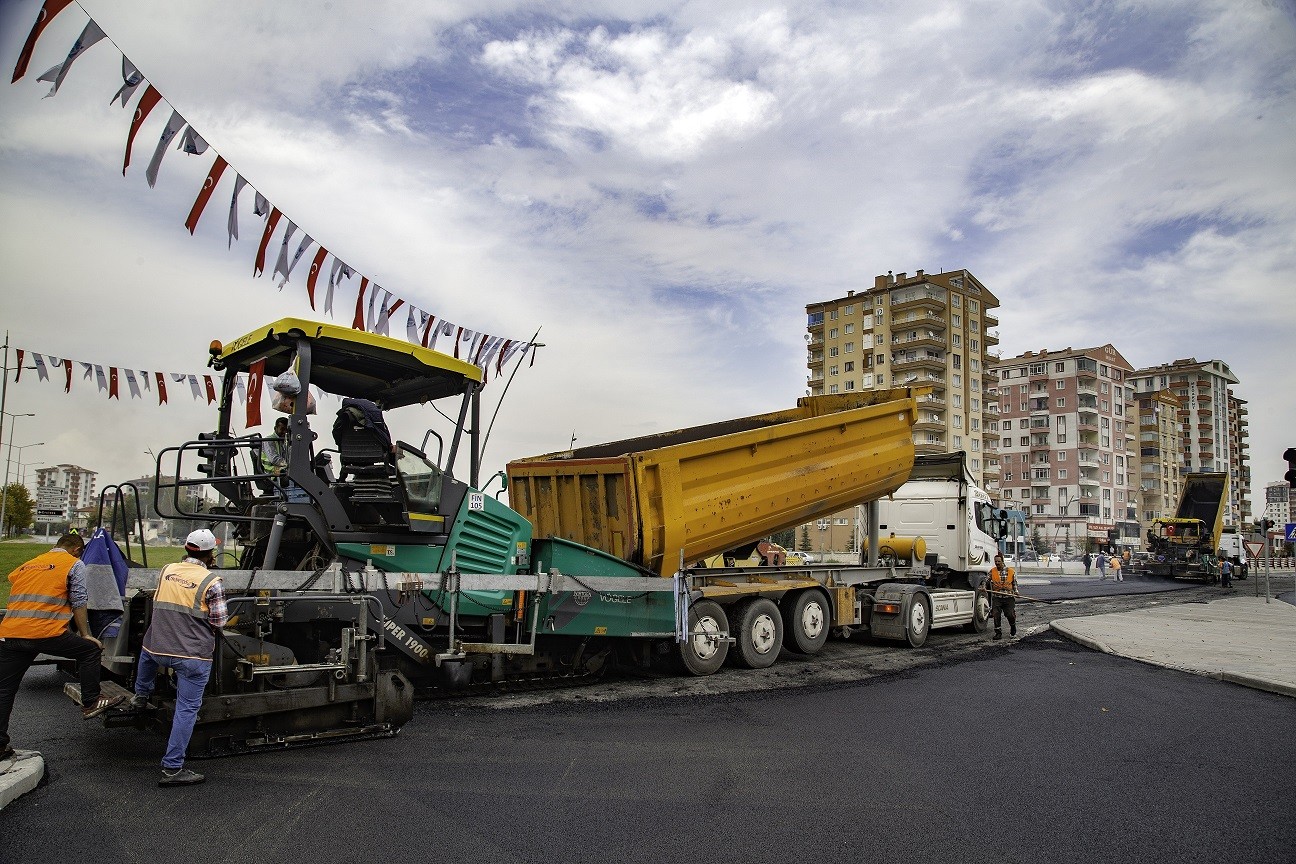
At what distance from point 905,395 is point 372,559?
24.4 ft

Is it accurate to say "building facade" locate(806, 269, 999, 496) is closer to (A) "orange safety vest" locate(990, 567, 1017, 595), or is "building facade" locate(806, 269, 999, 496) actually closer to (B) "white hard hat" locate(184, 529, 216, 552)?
(A) "orange safety vest" locate(990, 567, 1017, 595)

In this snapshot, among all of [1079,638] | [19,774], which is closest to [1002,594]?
[1079,638]

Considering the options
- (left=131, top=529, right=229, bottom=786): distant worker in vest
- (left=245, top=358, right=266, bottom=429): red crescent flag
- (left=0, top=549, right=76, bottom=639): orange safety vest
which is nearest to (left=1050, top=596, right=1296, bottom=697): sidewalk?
(left=131, top=529, right=229, bottom=786): distant worker in vest

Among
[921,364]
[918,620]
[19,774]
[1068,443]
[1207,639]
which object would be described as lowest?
[1207,639]

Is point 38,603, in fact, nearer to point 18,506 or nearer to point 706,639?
point 706,639

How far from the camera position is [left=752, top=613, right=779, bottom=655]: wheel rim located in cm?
1017

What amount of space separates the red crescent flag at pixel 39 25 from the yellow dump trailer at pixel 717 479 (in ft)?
18.2

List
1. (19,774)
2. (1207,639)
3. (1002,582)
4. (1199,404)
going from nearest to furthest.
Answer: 1. (19,774)
2. (1207,639)
3. (1002,582)
4. (1199,404)

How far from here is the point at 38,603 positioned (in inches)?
222

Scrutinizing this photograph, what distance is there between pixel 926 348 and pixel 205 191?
67006 millimetres

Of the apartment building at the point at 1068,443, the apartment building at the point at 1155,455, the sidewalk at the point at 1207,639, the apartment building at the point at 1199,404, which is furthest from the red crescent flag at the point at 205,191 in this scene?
the apartment building at the point at 1199,404

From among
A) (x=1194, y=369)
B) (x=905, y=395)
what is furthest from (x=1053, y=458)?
(x=905, y=395)

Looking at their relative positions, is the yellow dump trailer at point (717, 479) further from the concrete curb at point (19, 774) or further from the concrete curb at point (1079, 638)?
the concrete curb at point (19, 774)

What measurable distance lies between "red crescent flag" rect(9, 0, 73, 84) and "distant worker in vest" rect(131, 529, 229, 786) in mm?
4106
